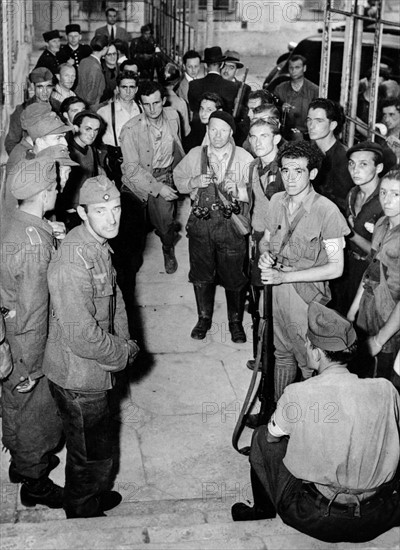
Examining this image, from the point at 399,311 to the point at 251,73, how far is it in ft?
60.8

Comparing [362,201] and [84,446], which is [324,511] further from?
[362,201]

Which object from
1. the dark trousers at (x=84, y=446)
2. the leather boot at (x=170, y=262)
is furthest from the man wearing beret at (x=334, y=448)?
the leather boot at (x=170, y=262)

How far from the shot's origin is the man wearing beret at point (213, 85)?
963 centimetres

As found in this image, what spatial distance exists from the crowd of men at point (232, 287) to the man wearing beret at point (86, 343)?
1 cm

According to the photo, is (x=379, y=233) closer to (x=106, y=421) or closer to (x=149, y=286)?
(x=106, y=421)

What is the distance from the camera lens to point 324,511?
3812mm

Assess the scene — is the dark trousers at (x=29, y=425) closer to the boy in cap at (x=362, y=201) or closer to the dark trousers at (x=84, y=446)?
the dark trousers at (x=84, y=446)

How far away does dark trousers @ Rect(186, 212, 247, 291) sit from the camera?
650 centimetres

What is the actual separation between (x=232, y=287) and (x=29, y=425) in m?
2.61

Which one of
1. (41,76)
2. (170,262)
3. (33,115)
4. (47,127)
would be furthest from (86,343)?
(41,76)

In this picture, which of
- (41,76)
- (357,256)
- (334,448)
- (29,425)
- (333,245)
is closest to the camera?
(334,448)

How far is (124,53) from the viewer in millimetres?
13008

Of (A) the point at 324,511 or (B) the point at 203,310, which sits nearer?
(A) the point at 324,511

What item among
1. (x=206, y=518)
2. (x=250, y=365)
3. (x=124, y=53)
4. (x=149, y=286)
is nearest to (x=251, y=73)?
(x=124, y=53)
